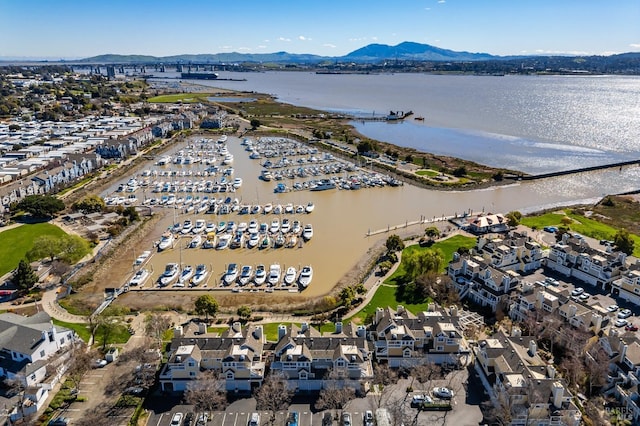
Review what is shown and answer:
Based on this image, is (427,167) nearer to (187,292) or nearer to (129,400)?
(187,292)

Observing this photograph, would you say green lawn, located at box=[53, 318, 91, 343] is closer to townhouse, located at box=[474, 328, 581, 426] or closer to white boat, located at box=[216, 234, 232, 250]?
white boat, located at box=[216, 234, 232, 250]

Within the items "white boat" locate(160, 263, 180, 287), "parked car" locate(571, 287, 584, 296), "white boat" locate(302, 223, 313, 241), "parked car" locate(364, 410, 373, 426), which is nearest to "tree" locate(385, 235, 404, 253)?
"white boat" locate(302, 223, 313, 241)

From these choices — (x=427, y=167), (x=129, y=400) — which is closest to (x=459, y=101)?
(x=427, y=167)

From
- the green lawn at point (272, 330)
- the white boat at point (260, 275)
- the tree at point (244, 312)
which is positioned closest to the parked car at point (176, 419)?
the green lawn at point (272, 330)

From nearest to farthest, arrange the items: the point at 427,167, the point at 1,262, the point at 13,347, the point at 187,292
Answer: the point at 13,347 → the point at 187,292 → the point at 1,262 → the point at 427,167

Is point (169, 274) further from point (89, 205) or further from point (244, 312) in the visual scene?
point (89, 205)
